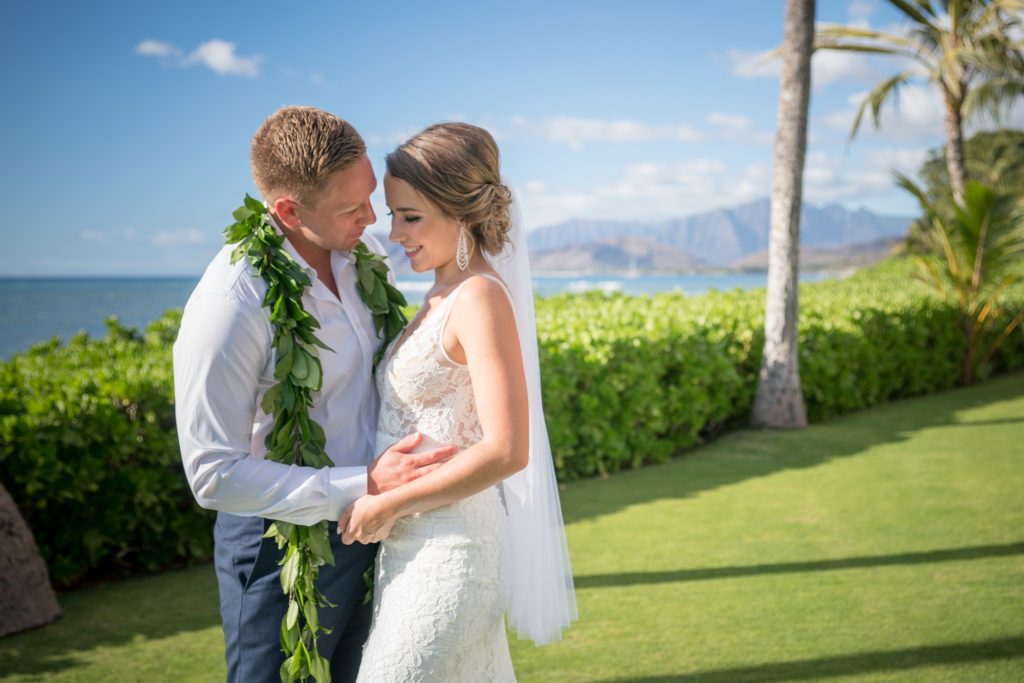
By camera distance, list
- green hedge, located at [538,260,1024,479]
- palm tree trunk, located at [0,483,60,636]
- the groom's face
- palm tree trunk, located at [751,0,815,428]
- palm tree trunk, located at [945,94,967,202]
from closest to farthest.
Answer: the groom's face → palm tree trunk, located at [0,483,60,636] → green hedge, located at [538,260,1024,479] → palm tree trunk, located at [751,0,815,428] → palm tree trunk, located at [945,94,967,202]

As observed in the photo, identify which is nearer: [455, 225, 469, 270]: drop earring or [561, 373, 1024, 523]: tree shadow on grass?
[455, 225, 469, 270]: drop earring

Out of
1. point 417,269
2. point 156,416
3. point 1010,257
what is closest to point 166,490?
point 156,416

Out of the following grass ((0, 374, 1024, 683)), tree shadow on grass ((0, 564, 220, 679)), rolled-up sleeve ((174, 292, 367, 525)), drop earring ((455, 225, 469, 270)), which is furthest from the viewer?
tree shadow on grass ((0, 564, 220, 679))

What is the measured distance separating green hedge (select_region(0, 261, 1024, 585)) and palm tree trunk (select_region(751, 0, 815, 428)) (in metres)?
0.49

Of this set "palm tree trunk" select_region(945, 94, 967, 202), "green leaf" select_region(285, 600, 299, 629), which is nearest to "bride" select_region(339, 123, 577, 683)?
"green leaf" select_region(285, 600, 299, 629)

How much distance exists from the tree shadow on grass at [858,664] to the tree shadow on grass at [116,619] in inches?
102

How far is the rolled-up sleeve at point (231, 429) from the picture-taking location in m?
2.19

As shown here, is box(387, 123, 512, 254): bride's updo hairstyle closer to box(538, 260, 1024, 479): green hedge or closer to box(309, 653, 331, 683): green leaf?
box(309, 653, 331, 683): green leaf

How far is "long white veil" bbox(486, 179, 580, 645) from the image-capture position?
2877mm

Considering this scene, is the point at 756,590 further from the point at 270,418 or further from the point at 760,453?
the point at 270,418

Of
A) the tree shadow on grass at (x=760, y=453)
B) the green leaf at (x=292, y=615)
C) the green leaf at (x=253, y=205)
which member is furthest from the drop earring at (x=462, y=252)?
the tree shadow on grass at (x=760, y=453)

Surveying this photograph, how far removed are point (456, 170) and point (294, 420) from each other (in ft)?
2.89

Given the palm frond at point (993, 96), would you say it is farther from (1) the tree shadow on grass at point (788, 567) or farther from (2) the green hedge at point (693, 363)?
(1) the tree shadow on grass at point (788, 567)

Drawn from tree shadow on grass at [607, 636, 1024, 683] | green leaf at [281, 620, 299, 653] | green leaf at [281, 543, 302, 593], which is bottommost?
tree shadow on grass at [607, 636, 1024, 683]
